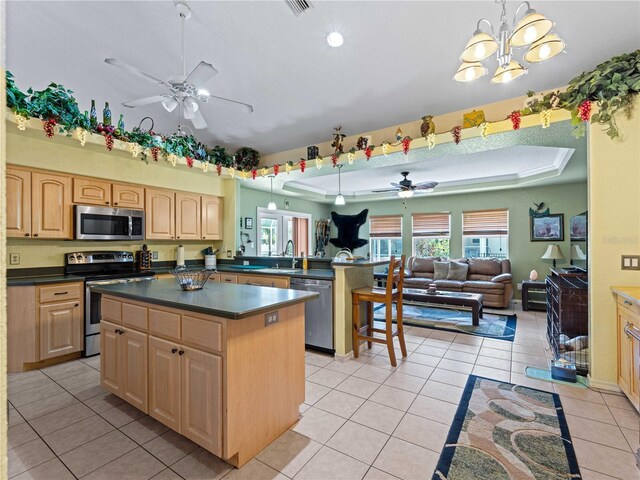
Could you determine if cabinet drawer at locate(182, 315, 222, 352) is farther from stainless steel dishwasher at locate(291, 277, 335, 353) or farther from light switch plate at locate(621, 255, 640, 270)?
light switch plate at locate(621, 255, 640, 270)

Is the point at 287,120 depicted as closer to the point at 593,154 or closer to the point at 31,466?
the point at 593,154

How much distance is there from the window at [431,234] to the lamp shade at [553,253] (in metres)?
2.08

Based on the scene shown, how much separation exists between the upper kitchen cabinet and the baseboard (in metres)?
5.46

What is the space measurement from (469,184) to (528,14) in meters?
5.71

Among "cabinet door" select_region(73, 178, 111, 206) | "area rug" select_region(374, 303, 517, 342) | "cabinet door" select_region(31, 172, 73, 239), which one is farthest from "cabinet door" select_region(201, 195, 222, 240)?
"area rug" select_region(374, 303, 517, 342)

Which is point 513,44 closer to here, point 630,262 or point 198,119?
point 630,262

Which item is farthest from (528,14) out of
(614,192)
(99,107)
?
(99,107)

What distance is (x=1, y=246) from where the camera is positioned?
0.46 meters

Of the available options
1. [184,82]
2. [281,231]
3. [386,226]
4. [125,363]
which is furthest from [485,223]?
[125,363]

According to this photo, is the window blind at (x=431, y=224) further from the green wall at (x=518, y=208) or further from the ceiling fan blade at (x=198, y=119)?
the ceiling fan blade at (x=198, y=119)

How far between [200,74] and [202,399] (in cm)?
221

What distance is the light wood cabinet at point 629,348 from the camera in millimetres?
2150

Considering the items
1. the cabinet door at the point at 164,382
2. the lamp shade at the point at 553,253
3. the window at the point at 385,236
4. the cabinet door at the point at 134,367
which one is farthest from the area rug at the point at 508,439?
the window at the point at 385,236

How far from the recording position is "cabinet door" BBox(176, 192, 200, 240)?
4.71 m
